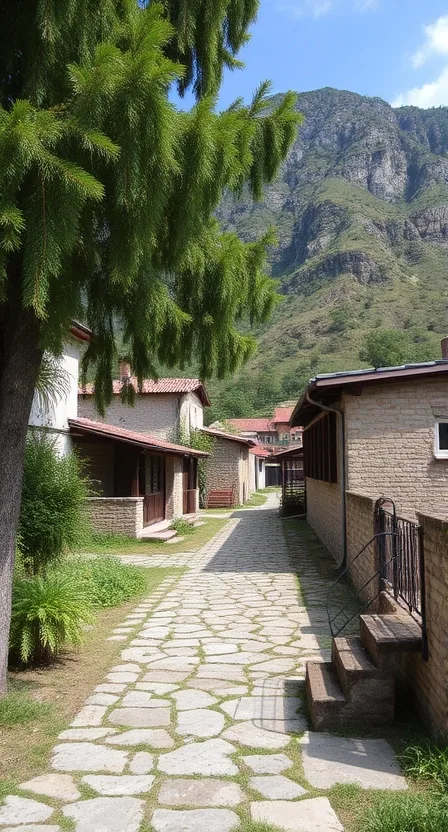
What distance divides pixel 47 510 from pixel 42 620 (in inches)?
60.4

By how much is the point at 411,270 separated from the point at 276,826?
104092 millimetres

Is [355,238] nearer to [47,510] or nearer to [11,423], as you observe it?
[47,510]

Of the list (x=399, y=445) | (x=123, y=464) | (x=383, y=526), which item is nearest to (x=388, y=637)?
(x=383, y=526)

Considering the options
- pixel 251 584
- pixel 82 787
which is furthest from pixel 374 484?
pixel 82 787

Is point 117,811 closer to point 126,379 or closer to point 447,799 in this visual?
point 447,799

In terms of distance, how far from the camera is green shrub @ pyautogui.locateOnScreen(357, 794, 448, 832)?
2639 mm

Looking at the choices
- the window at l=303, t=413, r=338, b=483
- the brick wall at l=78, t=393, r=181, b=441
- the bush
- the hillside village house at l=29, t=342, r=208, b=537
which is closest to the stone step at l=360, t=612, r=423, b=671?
the bush

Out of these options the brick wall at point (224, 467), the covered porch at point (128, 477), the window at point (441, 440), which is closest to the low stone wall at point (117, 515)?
the covered porch at point (128, 477)

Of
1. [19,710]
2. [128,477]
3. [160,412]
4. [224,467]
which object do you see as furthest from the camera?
[224,467]

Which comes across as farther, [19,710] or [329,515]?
[329,515]

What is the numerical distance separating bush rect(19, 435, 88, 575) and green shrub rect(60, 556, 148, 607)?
0.84 metres

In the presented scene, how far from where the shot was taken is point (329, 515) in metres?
12.6

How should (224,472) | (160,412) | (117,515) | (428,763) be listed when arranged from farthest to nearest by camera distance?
1. (224,472)
2. (160,412)
3. (117,515)
4. (428,763)

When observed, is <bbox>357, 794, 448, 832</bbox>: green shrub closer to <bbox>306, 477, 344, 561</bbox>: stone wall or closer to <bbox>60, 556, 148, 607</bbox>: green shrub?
<bbox>60, 556, 148, 607</bbox>: green shrub
